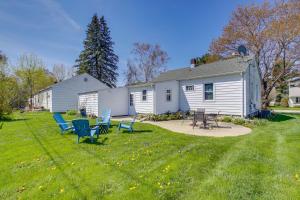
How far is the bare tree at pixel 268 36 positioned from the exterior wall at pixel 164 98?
10.0 metres

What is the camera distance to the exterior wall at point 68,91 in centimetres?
2271

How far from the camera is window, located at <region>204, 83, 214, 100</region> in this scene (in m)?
13.7

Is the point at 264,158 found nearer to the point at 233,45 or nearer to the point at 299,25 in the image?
the point at 299,25

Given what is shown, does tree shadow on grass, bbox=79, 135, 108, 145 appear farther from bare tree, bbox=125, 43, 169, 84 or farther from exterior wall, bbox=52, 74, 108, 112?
bare tree, bbox=125, 43, 169, 84

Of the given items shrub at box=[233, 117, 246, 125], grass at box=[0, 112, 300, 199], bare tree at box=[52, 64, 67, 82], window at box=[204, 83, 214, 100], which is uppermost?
bare tree at box=[52, 64, 67, 82]

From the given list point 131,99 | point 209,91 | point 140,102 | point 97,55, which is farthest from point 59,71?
point 209,91

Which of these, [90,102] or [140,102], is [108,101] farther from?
[140,102]

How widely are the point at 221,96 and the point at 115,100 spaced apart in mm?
9126

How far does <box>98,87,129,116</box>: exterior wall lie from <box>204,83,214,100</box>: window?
7.39 metres

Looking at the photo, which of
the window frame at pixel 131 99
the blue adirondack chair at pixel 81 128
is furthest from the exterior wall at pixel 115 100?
the blue adirondack chair at pixel 81 128

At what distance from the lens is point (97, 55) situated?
1359 inches

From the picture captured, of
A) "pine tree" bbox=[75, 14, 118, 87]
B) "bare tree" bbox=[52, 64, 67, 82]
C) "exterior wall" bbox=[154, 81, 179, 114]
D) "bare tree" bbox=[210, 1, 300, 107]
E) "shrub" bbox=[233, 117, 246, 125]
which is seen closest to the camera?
"shrub" bbox=[233, 117, 246, 125]

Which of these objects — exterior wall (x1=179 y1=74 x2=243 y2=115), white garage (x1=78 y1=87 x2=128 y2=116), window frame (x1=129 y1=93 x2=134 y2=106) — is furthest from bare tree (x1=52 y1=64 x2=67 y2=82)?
exterior wall (x1=179 y1=74 x2=243 y2=115)

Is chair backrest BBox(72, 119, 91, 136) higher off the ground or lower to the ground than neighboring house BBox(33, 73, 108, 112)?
lower
